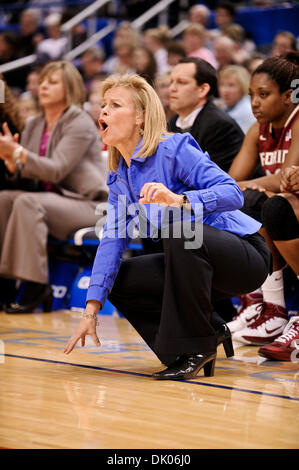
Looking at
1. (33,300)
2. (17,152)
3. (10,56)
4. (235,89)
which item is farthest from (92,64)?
(33,300)

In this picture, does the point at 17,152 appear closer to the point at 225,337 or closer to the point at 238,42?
the point at 225,337

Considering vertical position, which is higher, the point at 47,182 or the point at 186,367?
the point at 47,182

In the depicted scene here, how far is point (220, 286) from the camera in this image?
274 cm

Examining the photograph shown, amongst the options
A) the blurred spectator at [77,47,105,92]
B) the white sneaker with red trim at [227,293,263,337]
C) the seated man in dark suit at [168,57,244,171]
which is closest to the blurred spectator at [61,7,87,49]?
the blurred spectator at [77,47,105,92]

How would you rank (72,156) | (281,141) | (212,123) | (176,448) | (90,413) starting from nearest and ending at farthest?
1. (176,448)
2. (90,413)
3. (281,141)
4. (212,123)
5. (72,156)

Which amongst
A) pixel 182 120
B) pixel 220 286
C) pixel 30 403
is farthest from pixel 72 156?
pixel 30 403

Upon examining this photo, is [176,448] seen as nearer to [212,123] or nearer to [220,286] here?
[220,286]

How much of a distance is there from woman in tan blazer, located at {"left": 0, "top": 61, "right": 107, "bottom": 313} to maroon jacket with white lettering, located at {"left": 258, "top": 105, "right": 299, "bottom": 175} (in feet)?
5.03

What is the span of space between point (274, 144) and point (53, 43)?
21.6 ft

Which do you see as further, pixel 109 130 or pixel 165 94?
pixel 165 94

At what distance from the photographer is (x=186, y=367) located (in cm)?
265

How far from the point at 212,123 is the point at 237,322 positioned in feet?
3.66

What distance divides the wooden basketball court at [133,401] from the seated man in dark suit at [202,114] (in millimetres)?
1207

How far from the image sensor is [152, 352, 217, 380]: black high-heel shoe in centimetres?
265
